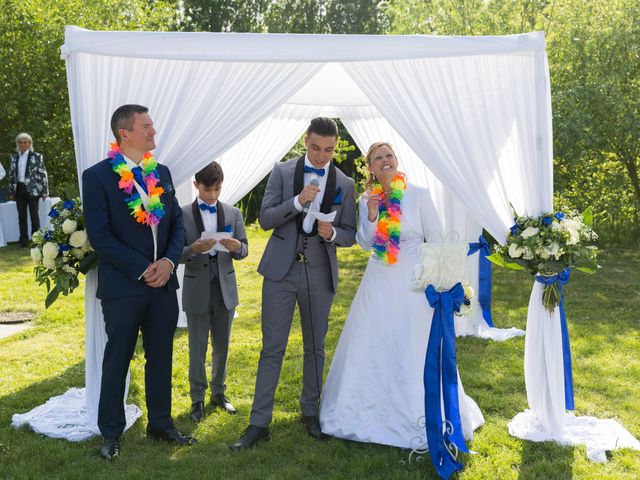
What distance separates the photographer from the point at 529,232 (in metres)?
4.19

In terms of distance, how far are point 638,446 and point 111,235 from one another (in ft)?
10.6

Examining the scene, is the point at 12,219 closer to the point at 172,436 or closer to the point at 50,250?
Answer: the point at 50,250

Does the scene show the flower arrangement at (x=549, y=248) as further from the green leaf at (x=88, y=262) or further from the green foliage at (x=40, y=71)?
the green foliage at (x=40, y=71)

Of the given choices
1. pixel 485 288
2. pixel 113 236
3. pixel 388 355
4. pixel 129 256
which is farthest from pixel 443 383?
pixel 485 288

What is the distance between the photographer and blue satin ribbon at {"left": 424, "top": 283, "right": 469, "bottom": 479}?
394 centimetres

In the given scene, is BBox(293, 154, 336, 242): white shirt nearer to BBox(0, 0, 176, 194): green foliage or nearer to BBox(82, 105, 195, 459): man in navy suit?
BBox(82, 105, 195, 459): man in navy suit

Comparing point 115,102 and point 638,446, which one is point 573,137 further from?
point 115,102

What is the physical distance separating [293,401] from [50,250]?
6.31 feet

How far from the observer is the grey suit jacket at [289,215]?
170 inches

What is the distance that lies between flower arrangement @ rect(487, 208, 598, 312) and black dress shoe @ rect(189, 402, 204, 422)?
6.89ft

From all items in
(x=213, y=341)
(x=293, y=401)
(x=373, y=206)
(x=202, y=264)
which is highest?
(x=373, y=206)

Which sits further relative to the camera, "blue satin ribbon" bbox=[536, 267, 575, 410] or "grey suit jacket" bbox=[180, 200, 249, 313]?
"grey suit jacket" bbox=[180, 200, 249, 313]

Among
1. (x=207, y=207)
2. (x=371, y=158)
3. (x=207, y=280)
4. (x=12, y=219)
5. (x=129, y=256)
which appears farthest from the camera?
(x=12, y=219)

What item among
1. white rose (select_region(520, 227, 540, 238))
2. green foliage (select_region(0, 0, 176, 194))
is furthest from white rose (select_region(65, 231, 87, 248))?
green foliage (select_region(0, 0, 176, 194))
